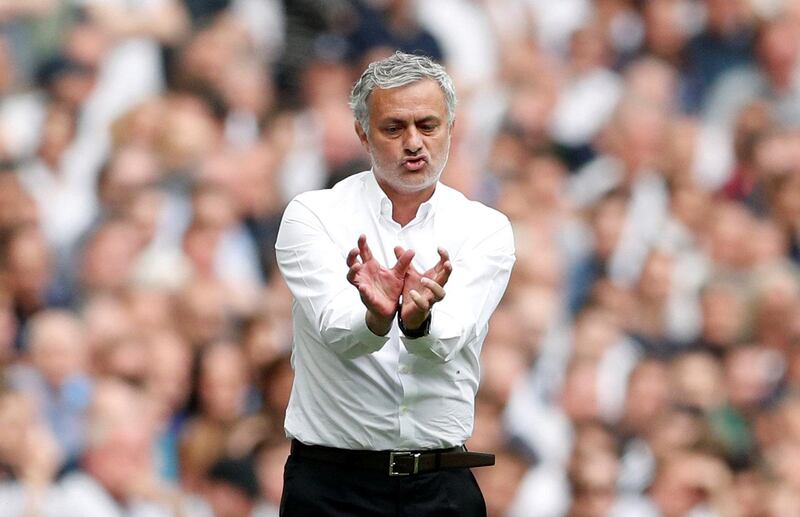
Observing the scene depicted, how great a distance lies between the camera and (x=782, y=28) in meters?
9.26

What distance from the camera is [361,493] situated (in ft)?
12.3

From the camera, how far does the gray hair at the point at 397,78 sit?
148 inches

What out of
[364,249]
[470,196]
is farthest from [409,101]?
[470,196]

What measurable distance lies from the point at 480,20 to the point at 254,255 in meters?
2.33

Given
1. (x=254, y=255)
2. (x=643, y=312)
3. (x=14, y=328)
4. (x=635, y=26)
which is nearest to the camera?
(x=14, y=328)

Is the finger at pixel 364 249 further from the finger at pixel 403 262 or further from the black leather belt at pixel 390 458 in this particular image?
the black leather belt at pixel 390 458

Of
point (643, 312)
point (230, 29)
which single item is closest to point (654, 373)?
point (643, 312)

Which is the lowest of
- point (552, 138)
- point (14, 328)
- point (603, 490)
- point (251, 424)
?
point (603, 490)

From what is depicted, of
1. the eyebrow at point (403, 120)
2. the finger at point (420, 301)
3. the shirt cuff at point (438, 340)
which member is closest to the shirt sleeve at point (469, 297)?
the shirt cuff at point (438, 340)

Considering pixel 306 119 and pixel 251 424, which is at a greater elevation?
pixel 306 119

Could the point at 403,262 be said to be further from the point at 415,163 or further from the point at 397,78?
the point at 397,78

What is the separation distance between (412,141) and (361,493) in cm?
81

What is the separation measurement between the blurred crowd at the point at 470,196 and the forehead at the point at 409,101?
2.57m

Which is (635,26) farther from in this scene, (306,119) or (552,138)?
(306,119)
